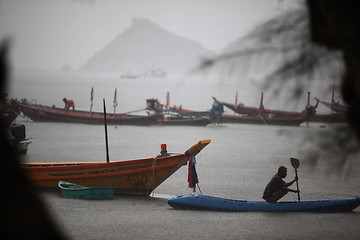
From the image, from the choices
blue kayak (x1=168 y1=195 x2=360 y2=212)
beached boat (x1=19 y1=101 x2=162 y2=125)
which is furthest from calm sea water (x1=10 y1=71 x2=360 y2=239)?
beached boat (x1=19 y1=101 x2=162 y2=125)

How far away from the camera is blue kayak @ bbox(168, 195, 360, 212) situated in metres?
13.5

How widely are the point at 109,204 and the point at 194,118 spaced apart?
2974 cm

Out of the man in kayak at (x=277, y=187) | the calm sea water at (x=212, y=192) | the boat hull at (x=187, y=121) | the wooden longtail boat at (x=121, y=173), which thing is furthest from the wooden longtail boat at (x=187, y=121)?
the man in kayak at (x=277, y=187)

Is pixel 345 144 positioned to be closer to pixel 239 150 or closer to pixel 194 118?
pixel 239 150

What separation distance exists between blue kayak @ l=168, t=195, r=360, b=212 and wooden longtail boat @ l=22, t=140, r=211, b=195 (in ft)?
3.90

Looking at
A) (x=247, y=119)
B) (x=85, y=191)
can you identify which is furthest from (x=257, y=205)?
(x=247, y=119)

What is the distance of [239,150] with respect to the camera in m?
31.9

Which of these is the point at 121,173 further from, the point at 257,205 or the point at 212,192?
the point at 257,205

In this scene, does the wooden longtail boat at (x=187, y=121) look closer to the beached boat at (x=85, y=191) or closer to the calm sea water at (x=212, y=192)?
the calm sea water at (x=212, y=192)

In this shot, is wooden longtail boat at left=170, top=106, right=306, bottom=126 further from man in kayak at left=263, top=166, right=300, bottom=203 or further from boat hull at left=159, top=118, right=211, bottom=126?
man in kayak at left=263, top=166, right=300, bottom=203

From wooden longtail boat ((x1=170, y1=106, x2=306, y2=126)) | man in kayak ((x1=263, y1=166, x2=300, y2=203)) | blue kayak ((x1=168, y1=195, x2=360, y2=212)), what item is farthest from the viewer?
wooden longtail boat ((x1=170, y1=106, x2=306, y2=126))

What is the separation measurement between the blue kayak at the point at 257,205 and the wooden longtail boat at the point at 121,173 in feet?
3.90

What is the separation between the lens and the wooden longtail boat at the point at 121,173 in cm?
1524

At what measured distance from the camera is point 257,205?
13.5 meters
